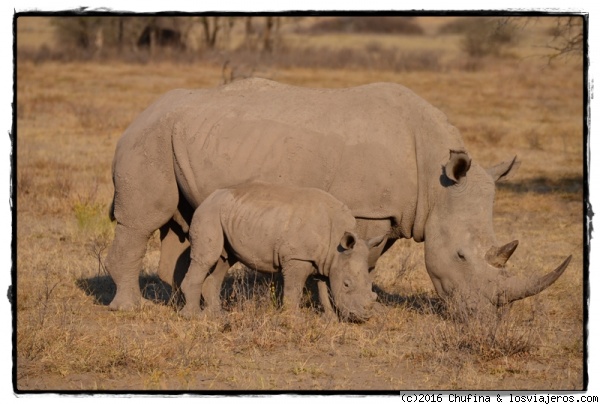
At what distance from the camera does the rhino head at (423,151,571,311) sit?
7.48 meters

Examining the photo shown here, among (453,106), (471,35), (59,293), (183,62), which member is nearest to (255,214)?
(59,293)

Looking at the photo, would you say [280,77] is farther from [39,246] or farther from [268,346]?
[268,346]

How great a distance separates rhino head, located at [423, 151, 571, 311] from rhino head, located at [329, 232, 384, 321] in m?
0.49

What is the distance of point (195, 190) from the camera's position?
806cm

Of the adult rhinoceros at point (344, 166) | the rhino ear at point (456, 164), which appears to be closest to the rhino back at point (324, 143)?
the adult rhinoceros at point (344, 166)

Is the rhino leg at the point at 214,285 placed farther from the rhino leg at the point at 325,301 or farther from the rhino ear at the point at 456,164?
the rhino ear at the point at 456,164

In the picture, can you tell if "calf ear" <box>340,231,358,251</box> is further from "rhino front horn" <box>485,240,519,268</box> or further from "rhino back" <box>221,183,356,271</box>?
"rhino front horn" <box>485,240,519,268</box>

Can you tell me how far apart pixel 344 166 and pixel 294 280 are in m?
0.93

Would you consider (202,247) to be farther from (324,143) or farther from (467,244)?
(467,244)

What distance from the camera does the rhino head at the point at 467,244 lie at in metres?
7.48

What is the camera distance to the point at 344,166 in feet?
25.5

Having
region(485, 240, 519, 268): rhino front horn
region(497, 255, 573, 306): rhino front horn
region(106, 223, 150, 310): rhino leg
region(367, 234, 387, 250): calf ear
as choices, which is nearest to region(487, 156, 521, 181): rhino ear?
region(485, 240, 519, 268): rhino front horn
